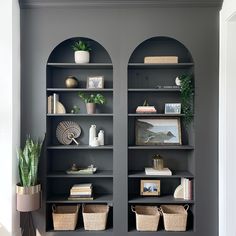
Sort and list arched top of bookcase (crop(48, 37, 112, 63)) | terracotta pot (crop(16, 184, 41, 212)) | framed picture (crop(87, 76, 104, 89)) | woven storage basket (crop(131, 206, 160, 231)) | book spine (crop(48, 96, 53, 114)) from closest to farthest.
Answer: terracotta pot (crop(16, 184, 41, 212))
woven storage basket (crop(131, 206, 160, 231))
book spine (crop(48, 96, 53, 114))
framed picture (crop(87, 76, 104, 89))
arched top of bookcase (crop(48, 37, 112, 63))

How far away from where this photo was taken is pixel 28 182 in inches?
105

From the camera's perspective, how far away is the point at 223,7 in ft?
9.19

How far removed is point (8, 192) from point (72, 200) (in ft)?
2.25

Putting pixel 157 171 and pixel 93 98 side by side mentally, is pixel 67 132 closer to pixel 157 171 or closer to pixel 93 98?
pixel 93 98

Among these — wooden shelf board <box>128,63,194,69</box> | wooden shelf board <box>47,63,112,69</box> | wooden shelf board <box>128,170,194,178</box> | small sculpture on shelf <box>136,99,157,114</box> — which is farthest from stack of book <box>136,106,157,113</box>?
wooden shelf board <box>128,170,194,178</box>

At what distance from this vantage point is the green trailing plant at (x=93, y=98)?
10.0 feet

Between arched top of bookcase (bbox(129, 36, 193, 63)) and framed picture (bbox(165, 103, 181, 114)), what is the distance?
55cm

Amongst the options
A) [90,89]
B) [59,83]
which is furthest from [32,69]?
[90,89]

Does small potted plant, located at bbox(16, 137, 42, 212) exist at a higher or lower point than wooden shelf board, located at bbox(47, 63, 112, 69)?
lower

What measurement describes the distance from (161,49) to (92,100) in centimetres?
105

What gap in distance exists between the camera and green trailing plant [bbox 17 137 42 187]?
265 cm

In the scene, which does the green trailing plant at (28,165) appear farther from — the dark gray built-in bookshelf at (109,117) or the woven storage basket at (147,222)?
the woven storage basket at (147,222)

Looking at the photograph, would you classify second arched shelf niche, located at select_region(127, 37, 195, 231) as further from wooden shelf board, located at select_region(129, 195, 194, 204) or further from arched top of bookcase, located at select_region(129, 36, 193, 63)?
wooden shelf board, located at select_region(129, 195, 194, 204)

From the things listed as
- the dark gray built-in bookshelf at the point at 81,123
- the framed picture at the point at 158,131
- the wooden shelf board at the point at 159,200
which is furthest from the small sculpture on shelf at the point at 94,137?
the wooden shelf board at the point at 159,200
